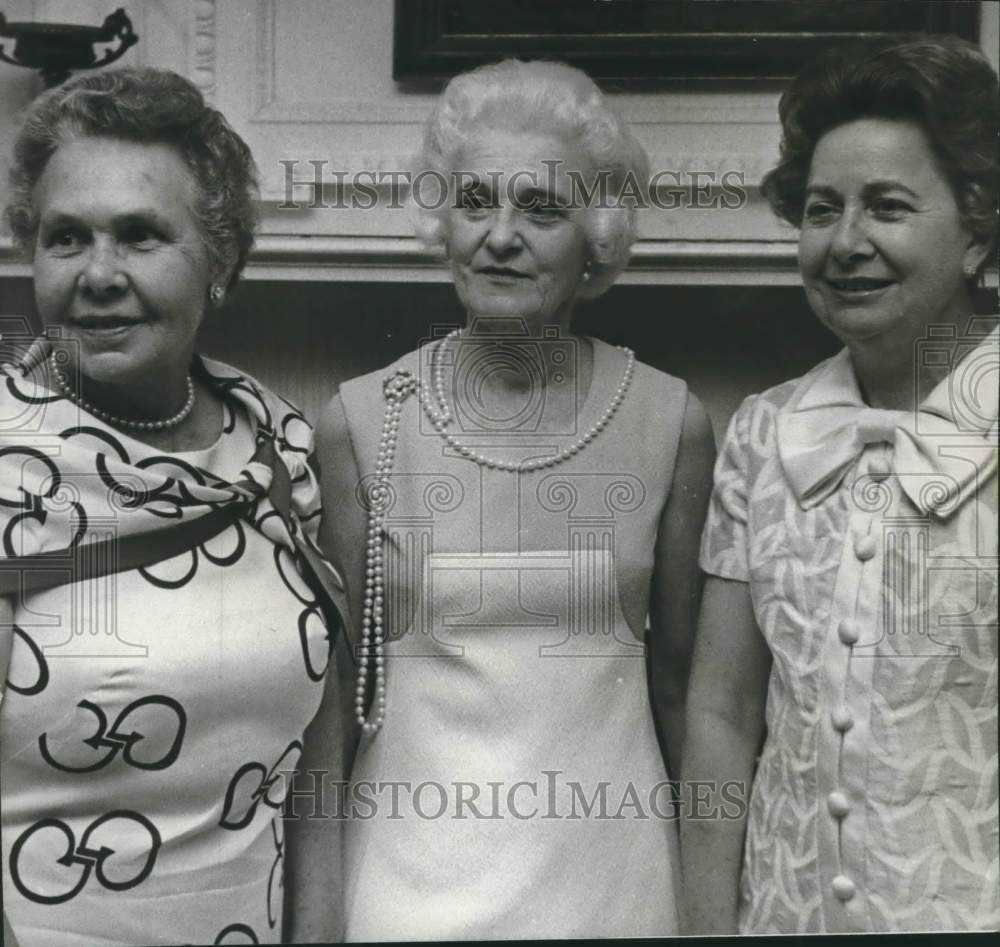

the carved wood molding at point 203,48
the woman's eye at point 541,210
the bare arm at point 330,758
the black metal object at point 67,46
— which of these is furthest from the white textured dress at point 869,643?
the black metal object at point 67,46

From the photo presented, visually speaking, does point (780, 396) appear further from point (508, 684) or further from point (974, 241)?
point (508, 684)

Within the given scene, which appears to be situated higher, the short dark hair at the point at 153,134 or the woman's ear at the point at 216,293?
the short dark hair at the point at 153,134

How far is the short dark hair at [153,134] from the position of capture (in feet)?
6.49

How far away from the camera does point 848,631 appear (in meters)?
2.00

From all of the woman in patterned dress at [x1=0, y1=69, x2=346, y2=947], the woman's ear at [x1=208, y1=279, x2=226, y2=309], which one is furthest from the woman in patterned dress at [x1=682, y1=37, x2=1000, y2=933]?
the woman's ear at [x1=208, y1=279, x2=226, y2=309]

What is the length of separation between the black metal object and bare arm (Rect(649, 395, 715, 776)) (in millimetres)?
910

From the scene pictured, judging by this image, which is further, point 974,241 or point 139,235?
point 974,241

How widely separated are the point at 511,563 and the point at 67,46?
2.99 ft

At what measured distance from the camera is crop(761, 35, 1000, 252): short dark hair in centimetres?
205

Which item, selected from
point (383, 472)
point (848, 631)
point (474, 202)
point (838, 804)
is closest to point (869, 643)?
point (848, 631)

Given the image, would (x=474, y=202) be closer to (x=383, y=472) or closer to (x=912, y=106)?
(x=383, y=472)

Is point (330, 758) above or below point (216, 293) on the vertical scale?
below

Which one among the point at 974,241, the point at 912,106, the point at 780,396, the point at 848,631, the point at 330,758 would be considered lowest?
the point at 330,758

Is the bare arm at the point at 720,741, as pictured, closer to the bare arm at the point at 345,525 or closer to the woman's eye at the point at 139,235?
the bare arm at the point at 345,525
